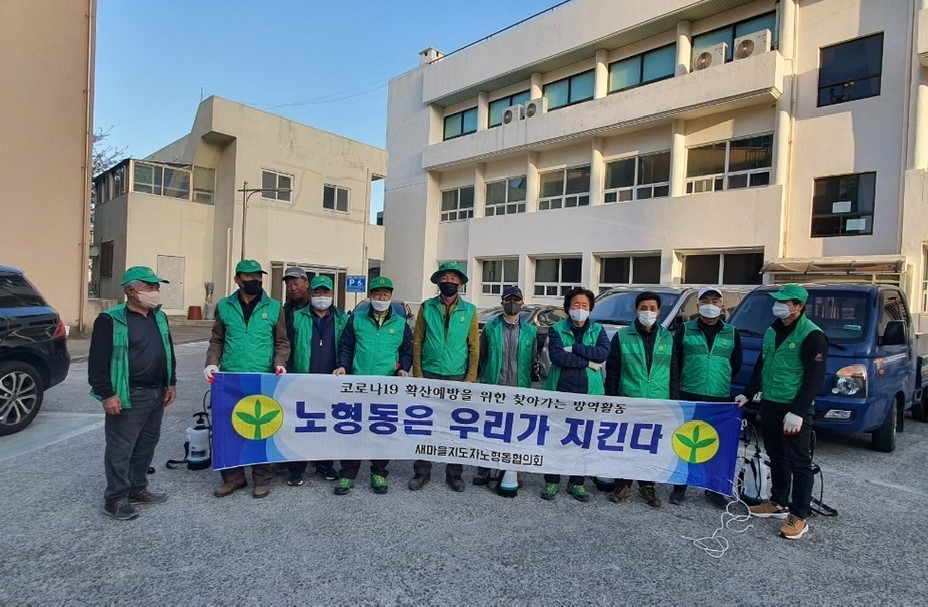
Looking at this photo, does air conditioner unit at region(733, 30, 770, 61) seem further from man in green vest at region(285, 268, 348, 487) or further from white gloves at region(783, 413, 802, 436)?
man in green vest at region(285, 268, 348, 487)

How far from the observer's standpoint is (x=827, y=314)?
6.80 meters

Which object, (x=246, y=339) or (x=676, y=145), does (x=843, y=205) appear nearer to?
(x=676, y=145)

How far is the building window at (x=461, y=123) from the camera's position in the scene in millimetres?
24641

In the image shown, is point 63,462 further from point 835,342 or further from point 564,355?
point 835,342

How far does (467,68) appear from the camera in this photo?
23.7 metres

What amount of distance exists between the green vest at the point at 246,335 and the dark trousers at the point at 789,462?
420 cm

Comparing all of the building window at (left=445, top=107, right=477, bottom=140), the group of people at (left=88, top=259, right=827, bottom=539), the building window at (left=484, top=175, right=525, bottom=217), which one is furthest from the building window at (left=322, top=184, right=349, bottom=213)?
the group of people at (left=88, top=259, right=827, bottom=539)

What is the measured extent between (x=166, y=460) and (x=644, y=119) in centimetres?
1690

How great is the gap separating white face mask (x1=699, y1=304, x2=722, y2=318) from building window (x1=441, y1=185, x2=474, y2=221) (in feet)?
65.3

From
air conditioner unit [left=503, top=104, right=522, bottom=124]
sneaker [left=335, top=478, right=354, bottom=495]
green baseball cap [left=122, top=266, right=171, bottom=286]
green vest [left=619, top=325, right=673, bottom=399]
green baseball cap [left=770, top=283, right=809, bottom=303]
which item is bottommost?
sneaker [left=335, top=478, right=354, bottom=495]

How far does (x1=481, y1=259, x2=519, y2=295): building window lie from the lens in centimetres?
2235

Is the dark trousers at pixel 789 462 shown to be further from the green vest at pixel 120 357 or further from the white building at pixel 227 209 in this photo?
the white building at pixel 227 209

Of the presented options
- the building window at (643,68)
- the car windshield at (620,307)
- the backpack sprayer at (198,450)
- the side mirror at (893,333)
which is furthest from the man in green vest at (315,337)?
the building window at (643,68)

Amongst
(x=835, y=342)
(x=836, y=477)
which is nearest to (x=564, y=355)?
(x=836, y=477)
